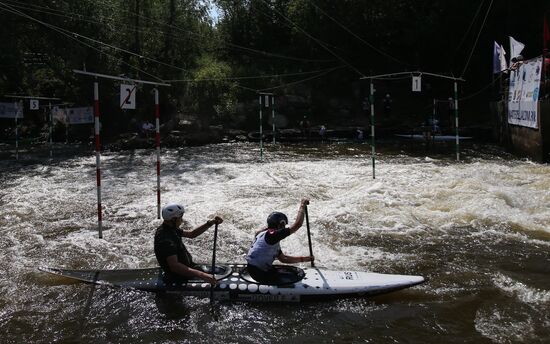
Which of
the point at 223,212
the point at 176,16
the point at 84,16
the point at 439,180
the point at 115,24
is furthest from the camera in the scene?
the point at 176,16

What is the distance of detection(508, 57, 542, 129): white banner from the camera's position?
13871mm

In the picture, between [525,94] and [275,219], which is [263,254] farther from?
[525,94]

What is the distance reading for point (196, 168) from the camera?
16500mm

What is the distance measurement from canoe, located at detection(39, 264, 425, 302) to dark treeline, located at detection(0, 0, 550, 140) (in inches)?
812

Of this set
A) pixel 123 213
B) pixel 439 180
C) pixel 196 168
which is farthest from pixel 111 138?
pixel 439 180

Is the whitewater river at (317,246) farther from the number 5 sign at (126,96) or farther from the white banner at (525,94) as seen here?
the number 5 sign at (126,96)

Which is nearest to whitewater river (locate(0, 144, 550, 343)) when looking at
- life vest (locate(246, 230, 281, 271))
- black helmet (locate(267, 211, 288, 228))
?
life vest (locate(246, 230, 281, 271))

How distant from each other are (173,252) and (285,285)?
1323mm

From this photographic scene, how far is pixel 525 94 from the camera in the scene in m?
14.9

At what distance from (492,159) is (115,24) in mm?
19039

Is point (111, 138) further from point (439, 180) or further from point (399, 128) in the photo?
point (439, 180)

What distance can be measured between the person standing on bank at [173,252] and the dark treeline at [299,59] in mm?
20584

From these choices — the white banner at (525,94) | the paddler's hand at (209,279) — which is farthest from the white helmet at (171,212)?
the white banner at (525,94)

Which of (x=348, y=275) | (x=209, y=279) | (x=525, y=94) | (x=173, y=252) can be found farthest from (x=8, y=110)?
(x=348, y=275)
